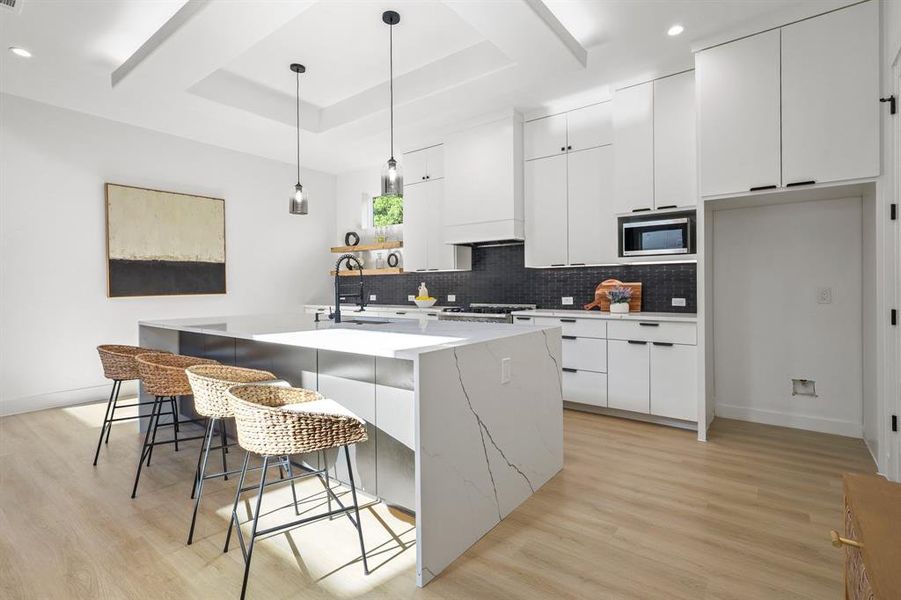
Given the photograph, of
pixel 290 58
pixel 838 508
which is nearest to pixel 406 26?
pixel 290 58

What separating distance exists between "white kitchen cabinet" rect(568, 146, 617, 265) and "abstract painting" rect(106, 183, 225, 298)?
415 cm

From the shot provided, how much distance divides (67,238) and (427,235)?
361 centimetres

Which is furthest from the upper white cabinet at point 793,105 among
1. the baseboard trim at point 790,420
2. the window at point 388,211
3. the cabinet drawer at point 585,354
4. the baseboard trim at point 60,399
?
the baseboard trim at point 60,399

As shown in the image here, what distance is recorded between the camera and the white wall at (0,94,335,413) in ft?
13.4

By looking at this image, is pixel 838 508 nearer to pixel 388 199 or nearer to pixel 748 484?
pixel 748 484

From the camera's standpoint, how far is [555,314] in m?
4.14

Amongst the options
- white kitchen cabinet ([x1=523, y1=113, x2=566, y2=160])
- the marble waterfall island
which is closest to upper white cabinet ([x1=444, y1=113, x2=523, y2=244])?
white kitchen cabinet ([x1=523, y1=113, x2=566, y2=160])

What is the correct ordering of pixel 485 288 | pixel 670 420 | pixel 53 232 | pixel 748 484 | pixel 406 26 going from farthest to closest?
pixel 485 288 < pixel 53 232 < pixel 670 420 < pixel 406 26 < pixel 748 484

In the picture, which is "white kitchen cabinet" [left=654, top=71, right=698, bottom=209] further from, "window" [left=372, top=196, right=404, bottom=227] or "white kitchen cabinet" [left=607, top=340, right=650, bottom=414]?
"window" [left=372, top=196, right=404, bottom=227]

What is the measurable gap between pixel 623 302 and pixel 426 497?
2.81 meters

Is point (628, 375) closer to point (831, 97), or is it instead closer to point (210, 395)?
point (831, 97)

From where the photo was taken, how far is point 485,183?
4734mm

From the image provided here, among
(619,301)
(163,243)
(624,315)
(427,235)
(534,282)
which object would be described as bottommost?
(624,315)

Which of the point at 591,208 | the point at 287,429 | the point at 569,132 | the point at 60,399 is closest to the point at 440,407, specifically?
the point at 287,429
